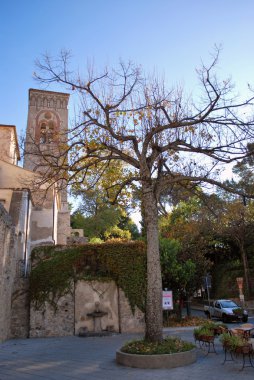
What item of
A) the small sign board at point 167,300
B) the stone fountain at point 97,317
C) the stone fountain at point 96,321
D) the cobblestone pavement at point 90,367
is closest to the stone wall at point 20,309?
the stone fountain at point 96,321

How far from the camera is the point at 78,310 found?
18.0m

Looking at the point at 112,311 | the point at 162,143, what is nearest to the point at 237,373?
the point at 162,143

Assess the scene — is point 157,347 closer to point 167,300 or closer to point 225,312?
point 167,300

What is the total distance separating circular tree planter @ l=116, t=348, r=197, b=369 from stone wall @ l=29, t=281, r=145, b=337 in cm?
887

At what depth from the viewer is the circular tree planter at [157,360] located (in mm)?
8859

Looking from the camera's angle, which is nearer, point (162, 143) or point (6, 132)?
point (162, 143)

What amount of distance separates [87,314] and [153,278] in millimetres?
8594

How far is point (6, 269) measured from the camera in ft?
51.5

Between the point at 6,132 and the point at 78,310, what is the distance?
74.2ft

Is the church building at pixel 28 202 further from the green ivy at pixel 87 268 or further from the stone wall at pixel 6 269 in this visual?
the green ivy at pixel 87 268

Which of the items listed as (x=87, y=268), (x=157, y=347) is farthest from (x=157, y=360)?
(x=87, y=268)

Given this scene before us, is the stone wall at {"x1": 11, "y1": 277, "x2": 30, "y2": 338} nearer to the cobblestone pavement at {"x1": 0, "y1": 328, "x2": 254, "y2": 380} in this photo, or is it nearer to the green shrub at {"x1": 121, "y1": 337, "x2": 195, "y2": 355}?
the cobblestone pavement at {"x1": 0, "y1": 328, "x2": 254, "y2": 380}

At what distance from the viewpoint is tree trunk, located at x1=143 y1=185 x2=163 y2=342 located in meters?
10.1

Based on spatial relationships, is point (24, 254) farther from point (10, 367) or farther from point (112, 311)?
point (10, 367)
